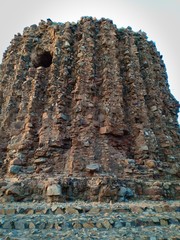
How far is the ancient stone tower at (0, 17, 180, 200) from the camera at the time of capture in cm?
784

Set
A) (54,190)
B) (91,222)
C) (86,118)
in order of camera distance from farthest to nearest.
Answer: (86,118) < (54,190) < (91,222)

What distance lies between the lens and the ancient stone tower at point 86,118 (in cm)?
784

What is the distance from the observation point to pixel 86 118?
9.38m

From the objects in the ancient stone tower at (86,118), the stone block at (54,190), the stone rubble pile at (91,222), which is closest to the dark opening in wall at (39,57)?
the ancient stone tower at (86,118)

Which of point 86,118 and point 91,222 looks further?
point 86,118

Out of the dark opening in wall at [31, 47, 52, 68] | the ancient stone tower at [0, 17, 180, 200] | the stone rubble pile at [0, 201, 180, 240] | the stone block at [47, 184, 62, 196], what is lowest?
the stone rubble pile at [0, 201, 180, 240]

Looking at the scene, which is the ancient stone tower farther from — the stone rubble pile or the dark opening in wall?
the stone rubble pile

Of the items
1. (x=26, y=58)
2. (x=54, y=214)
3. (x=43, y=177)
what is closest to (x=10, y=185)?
(x=43, y=177)

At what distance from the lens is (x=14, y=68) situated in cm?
1278

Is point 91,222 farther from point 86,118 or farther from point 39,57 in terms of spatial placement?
point 39,57

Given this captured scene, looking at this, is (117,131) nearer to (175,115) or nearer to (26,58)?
(175,115)

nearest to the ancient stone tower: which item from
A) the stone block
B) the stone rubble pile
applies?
the stone block

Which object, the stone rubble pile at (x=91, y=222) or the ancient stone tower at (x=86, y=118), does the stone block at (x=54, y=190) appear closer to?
the ancient stone tower at (x=86, y=118)

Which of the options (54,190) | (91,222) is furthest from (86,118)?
(91,222)
